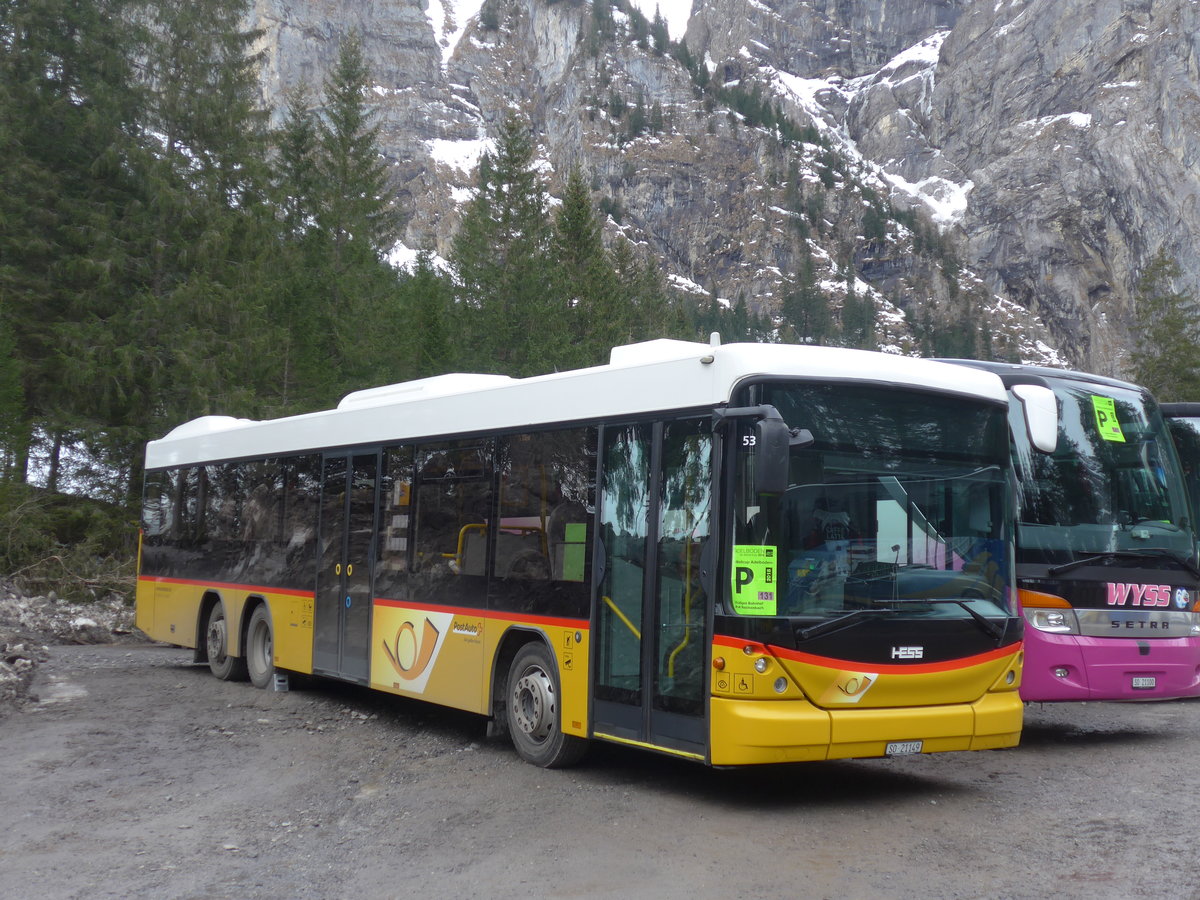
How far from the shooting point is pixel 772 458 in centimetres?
613

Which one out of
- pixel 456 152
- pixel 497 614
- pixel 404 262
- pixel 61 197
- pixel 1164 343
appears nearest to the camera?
pixel 497 614

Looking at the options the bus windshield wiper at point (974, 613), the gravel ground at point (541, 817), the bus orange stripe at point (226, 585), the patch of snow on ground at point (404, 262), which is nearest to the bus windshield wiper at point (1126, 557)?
the gravel ground at point (541, 817)

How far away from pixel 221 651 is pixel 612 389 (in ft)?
25.0

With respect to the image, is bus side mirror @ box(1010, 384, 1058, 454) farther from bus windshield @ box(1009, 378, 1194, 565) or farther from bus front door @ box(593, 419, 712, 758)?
bus front door @ box(593, 419, 712, 758)

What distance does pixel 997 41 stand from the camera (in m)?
164

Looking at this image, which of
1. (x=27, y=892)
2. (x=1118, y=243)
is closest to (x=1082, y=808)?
(x=27, y=892)

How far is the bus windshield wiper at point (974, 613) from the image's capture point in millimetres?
6898

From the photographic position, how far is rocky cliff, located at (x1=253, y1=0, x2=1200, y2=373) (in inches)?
5413

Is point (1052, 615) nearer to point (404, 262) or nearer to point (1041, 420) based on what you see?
point (1041, 420)

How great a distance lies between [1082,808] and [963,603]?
1402 millimetres

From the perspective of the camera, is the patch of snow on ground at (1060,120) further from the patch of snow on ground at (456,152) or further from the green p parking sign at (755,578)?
the green p parking sign at (755,578)

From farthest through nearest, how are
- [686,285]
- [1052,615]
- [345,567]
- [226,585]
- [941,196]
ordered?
[941,196] → [686,285] → [226,585] → [345,567] → [1052,615]

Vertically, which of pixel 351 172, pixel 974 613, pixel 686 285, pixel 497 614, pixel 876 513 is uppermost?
pixel 686 285

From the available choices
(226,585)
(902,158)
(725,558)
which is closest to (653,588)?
(725,558)
